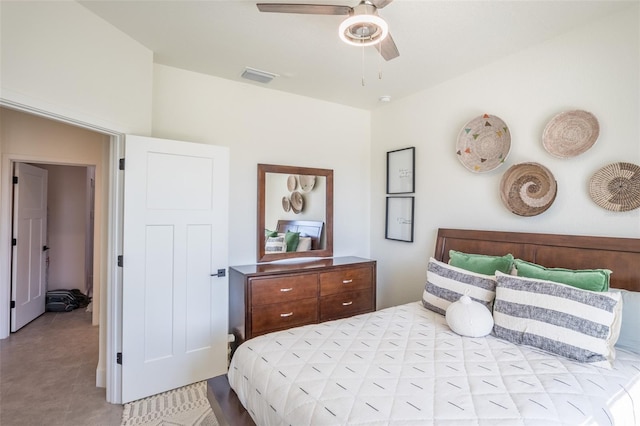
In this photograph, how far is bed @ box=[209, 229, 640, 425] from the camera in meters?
→ 1.28

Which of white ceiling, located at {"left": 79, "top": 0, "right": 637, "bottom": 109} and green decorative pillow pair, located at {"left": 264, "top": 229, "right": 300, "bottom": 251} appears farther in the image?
green decorative pillow pair, located at {"left": 264, "top": 229, "right": 300, "bottom": 251}

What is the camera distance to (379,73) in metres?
3.07

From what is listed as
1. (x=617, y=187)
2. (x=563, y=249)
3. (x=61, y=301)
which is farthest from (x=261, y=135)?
(x=61, y=301)

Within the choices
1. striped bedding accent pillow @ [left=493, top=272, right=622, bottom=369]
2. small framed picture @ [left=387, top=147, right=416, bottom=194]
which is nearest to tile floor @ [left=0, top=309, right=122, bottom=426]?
striped bedding accent pillow @ [left=493, top=272, right=622, bottom=369]

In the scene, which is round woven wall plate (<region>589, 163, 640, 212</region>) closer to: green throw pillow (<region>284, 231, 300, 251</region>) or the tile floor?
green throw pillow (<region>284, 231, 300, 251</region>)

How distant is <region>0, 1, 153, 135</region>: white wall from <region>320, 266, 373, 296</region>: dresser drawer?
2.13 metres

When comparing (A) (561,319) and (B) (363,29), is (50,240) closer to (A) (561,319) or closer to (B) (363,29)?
(B) (363,29)

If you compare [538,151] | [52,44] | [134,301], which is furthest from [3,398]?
[538,151]

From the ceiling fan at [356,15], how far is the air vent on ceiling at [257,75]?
4.64 ft

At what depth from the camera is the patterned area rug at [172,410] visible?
2.25 meters

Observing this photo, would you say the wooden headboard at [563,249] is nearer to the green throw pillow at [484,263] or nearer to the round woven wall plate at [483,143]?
the green throw pillow at [484,263]

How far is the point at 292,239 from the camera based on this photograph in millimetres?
3682

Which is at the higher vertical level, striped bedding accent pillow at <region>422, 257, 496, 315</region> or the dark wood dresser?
striped bedding accent pillow at <region>422, 257, 496, 315</region>

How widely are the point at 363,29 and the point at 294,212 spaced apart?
221 centimetres
